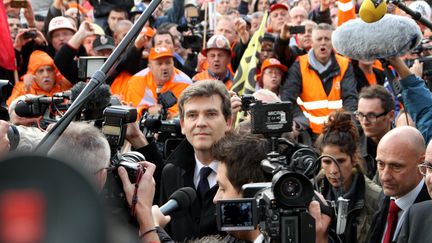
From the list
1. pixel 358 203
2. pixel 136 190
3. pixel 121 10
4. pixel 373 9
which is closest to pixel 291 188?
pixel 136 190

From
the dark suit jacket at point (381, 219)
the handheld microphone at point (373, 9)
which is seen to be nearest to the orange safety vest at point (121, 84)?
the dark suit jacket at point (381, 219)

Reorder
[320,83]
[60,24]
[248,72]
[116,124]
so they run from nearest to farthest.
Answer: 1. [116,124]
2. [248,72]
3. [320,83]
4. [60,24]

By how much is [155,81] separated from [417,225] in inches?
222

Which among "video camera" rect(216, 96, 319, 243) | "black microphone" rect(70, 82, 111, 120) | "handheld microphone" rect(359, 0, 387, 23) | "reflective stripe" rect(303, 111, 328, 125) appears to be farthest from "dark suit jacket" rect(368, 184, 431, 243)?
"reflective stripe" rect(303, 111, 328, 125)

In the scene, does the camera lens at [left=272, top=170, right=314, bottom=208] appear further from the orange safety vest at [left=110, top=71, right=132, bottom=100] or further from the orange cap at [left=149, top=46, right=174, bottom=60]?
the orange safety vest at [left=110, top=71, right=132, bottom=100]

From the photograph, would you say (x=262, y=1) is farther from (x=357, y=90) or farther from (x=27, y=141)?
(x=27, y=141)

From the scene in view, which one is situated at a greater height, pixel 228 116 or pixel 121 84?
pixel 228 116

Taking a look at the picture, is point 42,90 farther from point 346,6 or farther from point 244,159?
point 244,159

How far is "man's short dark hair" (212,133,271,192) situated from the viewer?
11.9 feet

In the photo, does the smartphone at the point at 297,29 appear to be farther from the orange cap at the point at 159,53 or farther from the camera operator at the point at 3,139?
the camera operator at the point at 3,139

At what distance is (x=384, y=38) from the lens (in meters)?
4.73

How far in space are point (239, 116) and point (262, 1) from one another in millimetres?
7047

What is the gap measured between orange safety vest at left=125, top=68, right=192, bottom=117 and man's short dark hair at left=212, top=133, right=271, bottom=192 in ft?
17.0

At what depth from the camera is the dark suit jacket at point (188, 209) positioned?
445 cm
